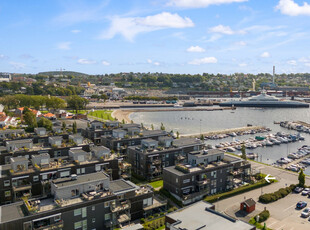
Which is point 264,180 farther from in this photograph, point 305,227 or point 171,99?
point 171,99

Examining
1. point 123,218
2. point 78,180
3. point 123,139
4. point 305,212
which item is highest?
point 123,139

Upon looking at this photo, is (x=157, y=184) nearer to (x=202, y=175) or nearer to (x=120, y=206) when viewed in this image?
(x=202, y=175)

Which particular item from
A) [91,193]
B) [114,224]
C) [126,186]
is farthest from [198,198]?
[91,193]

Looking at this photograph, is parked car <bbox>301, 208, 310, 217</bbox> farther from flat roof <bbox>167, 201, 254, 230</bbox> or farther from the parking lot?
flat roof <bbox>167, 201, 254, 230</bbox>

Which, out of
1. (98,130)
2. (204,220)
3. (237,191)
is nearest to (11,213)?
(204,220)

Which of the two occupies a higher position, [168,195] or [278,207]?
[168,195]

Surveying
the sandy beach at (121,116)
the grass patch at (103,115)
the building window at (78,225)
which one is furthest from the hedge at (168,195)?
the sandy beach at (121,116)
